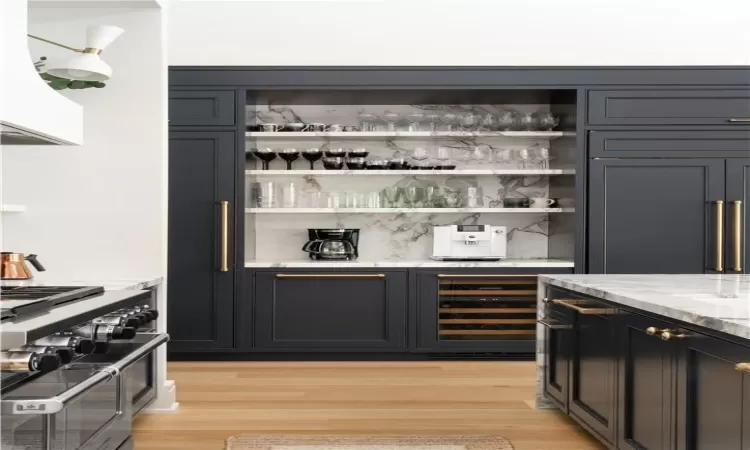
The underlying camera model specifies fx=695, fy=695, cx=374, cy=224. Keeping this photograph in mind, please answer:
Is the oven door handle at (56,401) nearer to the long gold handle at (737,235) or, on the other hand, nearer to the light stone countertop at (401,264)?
the light stone countertop at (401,264)

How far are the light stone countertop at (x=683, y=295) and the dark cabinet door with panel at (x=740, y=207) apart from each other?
62.2 inches

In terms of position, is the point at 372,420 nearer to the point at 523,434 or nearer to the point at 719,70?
the point at 523,434

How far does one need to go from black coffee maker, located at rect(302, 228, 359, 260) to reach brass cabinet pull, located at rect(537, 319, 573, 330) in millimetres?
1886

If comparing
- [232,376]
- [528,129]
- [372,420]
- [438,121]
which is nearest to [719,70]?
[528,129]

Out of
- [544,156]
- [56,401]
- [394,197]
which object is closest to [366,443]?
[56,401]

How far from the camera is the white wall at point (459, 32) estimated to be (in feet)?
16.9

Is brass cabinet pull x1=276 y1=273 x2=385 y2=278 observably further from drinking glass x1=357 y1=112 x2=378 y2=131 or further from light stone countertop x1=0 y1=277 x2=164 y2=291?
light stone countertop x1=0 y1=277 x2=164 y2=291

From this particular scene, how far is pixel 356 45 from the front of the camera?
5.16 m

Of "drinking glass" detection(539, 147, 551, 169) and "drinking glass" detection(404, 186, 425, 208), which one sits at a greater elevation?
"drinking glass" detection(539, 147, 551, 169)

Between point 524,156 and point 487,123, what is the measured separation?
0.39m

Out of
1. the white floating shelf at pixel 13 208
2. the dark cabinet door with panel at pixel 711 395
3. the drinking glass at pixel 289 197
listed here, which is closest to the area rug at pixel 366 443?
the dark cabinet door with panel at pixel 711 395

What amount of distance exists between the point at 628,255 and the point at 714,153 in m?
0.95

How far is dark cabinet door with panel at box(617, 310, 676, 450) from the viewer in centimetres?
236

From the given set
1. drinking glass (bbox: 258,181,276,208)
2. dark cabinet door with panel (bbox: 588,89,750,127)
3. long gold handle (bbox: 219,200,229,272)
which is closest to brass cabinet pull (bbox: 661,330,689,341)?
dark cabinet door with panel (bbox: 588,89,750,127)
